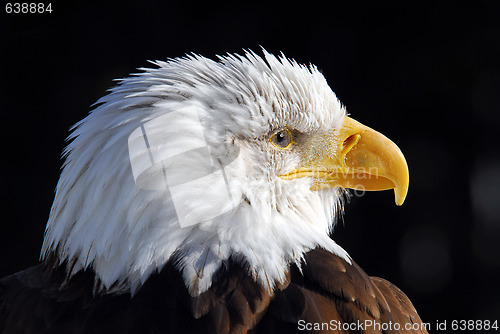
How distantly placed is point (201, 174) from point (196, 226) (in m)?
0.16

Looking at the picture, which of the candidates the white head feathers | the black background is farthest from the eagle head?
the black background

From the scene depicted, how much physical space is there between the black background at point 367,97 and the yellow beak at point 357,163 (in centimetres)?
242

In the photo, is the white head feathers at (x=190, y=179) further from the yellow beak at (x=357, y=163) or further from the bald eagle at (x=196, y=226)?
the yellow beak at (x=357, y=163)

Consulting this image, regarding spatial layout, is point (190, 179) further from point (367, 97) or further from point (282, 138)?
point (367, 97)

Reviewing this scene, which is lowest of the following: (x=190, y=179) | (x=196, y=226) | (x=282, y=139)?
(x=196, y=226)

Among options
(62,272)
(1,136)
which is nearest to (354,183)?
(62,272)

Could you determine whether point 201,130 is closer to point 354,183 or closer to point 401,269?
point 354,183

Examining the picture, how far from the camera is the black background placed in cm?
468

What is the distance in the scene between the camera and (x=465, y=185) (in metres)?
4.83

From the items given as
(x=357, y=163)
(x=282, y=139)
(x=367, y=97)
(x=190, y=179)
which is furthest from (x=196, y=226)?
(x=367, y=97)

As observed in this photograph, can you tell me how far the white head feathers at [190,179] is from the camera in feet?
5.85

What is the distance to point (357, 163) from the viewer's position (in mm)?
2186

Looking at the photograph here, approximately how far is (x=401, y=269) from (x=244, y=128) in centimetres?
343

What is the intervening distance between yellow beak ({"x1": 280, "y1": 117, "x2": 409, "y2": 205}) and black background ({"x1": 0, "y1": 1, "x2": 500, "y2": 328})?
2419 mm
